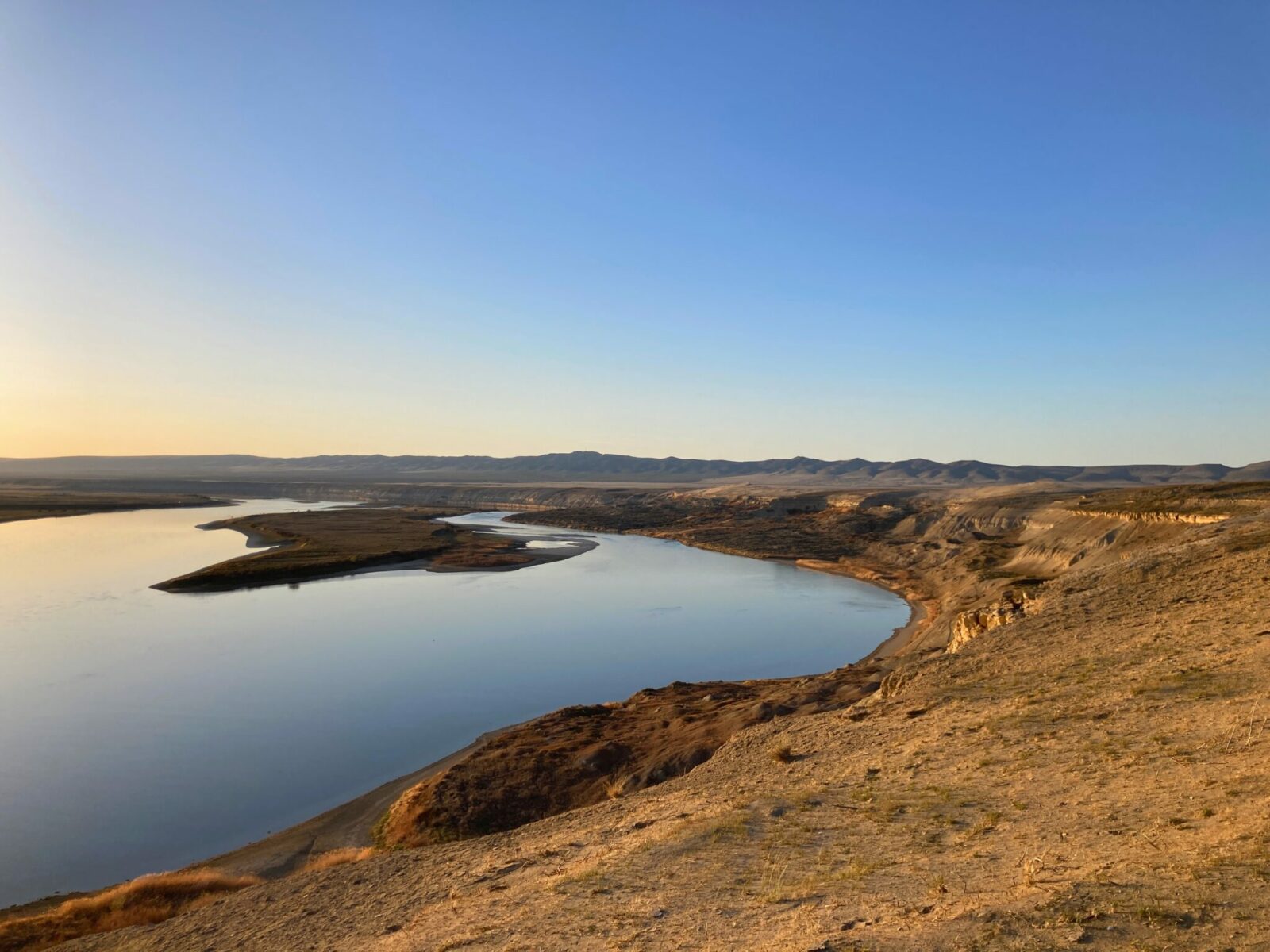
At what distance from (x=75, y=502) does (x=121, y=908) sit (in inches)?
5610

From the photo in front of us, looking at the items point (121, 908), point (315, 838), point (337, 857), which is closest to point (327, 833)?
point (315, 838)

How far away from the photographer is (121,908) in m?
14.8

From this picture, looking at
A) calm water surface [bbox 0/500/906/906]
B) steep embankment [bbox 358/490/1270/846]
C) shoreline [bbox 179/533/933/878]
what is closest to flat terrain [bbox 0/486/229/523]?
calm water surface [bbox 0/500/906/906]

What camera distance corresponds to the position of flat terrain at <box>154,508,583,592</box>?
5644 centimetres

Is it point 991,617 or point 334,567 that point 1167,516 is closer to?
point 991,617

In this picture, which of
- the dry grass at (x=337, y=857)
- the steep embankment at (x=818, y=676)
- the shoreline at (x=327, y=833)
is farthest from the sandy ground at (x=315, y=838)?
the steep embankment at (x=818, y=676)

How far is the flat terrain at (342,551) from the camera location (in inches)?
2222

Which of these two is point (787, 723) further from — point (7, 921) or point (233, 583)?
point (233, 583)

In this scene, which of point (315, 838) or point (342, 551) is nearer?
point (315, 838)

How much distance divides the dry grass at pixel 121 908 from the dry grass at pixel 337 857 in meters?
1.18

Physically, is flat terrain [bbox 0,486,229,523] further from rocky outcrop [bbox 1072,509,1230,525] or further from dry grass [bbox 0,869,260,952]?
rocky outcrop [bbox 1072,509,1230,525]

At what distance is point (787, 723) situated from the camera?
65.8 ft

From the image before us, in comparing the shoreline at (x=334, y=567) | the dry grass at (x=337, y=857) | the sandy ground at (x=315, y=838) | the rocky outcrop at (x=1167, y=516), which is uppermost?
the rocky outcrop at (x=1167, y=516)

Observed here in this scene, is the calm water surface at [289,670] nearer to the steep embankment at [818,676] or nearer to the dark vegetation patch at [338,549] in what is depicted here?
the steep embankment at [818,676]
